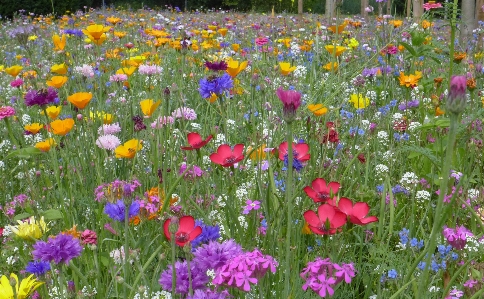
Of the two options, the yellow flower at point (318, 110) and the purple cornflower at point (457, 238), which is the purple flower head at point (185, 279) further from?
the yellow flower at point (318, 110)

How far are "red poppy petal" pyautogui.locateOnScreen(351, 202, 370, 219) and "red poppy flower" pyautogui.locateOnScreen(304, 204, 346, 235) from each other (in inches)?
3.1

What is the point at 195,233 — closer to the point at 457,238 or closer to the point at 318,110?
the point at 457,238

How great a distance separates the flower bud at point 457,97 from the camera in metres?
0.70

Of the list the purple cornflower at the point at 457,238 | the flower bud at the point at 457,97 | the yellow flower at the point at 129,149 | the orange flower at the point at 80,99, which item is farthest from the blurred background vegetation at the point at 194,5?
the flower bud at the point at 457,97

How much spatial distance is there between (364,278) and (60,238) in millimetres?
802

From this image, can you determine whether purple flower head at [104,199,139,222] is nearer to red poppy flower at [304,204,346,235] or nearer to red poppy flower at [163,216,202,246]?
red poppy flower at [163,216,202,246]

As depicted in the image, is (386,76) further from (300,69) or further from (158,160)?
(158,160)

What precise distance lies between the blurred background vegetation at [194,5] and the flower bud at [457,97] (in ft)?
26.8

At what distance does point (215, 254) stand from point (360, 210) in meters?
0.32

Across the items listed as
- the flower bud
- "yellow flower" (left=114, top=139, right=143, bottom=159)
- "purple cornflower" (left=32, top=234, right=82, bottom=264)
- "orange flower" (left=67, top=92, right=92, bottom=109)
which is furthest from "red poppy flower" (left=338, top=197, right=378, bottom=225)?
"orange flower" (left=67, top=92, right=92, bottom=109)

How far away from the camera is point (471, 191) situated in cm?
168

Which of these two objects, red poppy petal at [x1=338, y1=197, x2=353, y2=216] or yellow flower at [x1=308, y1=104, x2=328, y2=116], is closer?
red poppy petal at [x1=338, y1=197, x2=353, y2=216]

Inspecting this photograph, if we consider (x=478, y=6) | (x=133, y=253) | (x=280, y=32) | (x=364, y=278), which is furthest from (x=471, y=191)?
(x=478, y=6)

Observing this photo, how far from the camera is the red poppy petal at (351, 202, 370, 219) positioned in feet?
3.45
